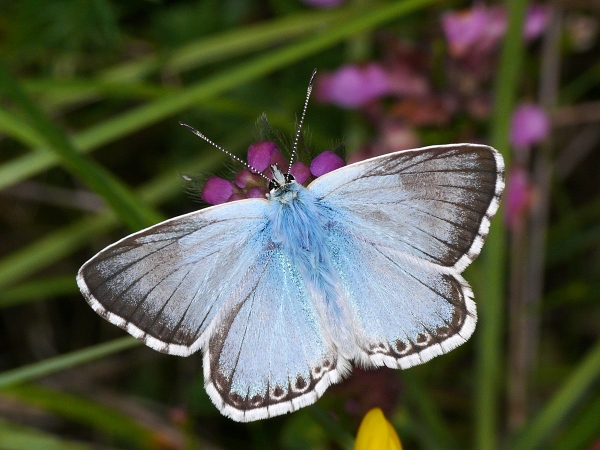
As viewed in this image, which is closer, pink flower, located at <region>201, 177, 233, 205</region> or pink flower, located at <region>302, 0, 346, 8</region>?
pink flower, located at <region>201, 177, 233, 205</region>

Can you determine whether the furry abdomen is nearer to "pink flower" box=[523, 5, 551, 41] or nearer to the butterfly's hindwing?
the butterfly's hindwing

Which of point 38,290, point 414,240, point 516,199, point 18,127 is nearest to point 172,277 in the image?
point 414,240

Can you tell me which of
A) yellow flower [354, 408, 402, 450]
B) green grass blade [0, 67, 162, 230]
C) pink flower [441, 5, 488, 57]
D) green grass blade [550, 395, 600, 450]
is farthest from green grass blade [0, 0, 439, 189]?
green grass blade [550, 395, 600, 450]

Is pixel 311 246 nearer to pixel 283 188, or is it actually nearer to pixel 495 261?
pixel 283 188

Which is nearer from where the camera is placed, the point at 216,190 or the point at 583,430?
the point at 216,190

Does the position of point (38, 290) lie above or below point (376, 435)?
above

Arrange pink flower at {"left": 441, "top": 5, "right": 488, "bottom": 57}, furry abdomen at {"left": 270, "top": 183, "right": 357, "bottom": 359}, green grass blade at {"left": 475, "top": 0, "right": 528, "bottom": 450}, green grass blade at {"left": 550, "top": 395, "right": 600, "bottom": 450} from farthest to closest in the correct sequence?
pink flower at {"left": 441, "top": 5, "right": 488, "bottom": 57}
green grass blade at {"left": 475, "top": 0, "right": 528, "bottom": 450}
green grass blade at {"left": 550, "top": 395, "right": 600, "bottom": 450}
furry abdomen at {"left": 270, "top": 183, "right": 357, "bottom": 359}

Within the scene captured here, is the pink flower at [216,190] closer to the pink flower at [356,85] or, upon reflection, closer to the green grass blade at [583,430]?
the pink flower at [356,85]

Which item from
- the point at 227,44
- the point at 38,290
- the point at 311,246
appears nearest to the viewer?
the point at 311,246
